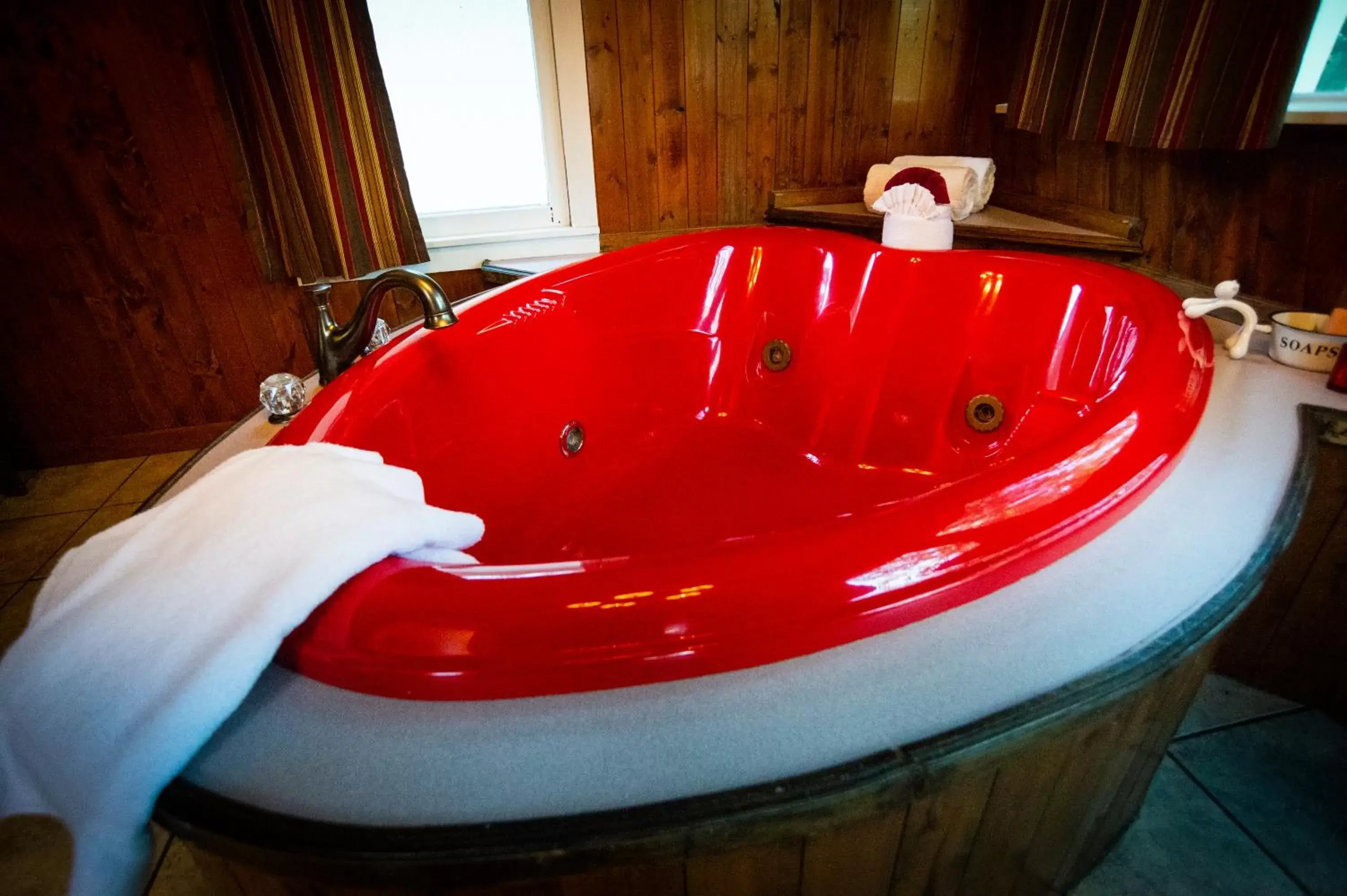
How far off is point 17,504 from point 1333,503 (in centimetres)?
317

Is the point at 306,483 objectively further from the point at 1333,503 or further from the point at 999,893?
Answer: the point at 1333,503

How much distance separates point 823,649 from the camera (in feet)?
1.94

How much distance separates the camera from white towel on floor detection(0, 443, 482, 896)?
1.65ft

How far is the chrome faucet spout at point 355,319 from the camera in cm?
106

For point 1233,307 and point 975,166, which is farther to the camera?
point 975,166

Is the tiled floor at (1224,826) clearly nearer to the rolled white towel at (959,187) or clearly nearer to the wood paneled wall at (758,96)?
the rolled white towel at (959,187)

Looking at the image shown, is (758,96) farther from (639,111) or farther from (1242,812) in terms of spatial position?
(1242,812)

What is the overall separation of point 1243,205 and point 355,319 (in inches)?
72.4

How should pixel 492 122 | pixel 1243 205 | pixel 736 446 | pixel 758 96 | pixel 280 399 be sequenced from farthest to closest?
pixel 758 96 → pixel 492 122 → pixel 736 446 → pixel 1243 205 → pixel 280 399

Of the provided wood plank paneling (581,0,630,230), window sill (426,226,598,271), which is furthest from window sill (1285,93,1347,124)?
window sill (426,226,598,271)

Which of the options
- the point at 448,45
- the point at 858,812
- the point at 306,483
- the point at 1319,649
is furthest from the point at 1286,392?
the point at 448,45

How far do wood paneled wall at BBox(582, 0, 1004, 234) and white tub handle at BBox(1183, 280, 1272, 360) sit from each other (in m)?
1.42

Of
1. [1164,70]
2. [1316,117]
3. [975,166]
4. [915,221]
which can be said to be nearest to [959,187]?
[975,166]

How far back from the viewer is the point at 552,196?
2254 millimetres
